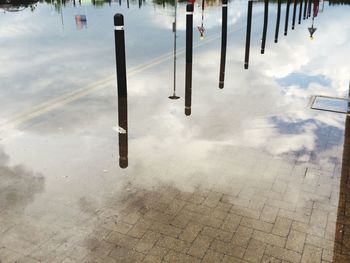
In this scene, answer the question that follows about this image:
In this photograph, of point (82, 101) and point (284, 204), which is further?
point (82, 101)

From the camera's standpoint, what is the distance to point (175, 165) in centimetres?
746

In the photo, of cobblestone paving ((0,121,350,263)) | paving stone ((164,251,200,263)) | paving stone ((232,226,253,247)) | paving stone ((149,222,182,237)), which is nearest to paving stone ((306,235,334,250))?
cobblestone paving ((0,121,350,263))

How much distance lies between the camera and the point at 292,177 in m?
7.03

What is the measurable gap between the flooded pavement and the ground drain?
58mm

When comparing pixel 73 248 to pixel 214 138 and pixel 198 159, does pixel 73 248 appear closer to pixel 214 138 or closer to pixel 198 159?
pixel 198 159

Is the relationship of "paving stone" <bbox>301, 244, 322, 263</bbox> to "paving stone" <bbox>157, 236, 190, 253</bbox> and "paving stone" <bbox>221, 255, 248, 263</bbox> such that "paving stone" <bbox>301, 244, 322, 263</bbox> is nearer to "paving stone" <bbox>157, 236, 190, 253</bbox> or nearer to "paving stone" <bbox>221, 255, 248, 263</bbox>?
"paving stone" <bbox>221, 255, 248, 263</bbox>

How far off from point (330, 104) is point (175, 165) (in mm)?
5928

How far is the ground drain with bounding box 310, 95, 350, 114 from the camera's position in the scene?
10711 mm

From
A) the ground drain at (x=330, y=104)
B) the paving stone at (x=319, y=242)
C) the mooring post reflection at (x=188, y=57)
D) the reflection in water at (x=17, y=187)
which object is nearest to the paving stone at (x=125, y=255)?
the reflection in water at (x=17, y=187)

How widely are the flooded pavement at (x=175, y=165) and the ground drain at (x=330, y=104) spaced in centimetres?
6

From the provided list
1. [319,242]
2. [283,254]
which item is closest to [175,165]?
[283,254]

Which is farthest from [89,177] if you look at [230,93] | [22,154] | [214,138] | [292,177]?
[230,93]

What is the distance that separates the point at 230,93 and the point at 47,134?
5958 mm

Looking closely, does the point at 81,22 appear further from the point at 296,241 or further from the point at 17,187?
the point at 296,241
